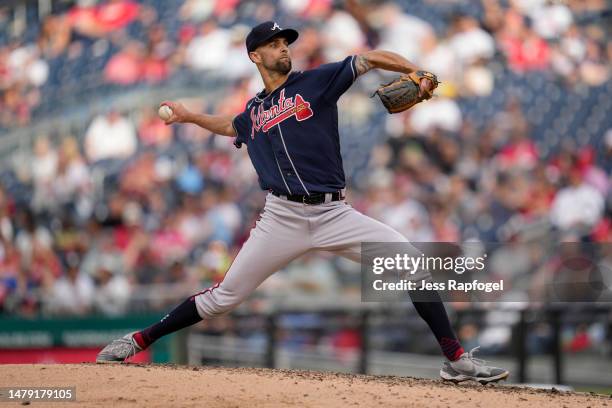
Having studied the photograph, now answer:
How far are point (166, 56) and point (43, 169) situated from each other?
2.01 metres

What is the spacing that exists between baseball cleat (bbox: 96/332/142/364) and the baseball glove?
1.73 metres

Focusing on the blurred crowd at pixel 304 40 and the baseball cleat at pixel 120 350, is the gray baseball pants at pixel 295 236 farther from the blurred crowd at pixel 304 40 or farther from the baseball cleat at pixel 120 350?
the blurred crowd at pixel 304 40

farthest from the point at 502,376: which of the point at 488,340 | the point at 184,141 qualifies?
the point at 184,141

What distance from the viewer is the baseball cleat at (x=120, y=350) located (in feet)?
16.4

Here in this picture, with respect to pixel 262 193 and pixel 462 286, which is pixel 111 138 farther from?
pixel 462 286

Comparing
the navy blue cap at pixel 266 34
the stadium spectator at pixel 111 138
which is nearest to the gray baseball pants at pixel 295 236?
the navy blue cap at pixel 266 34

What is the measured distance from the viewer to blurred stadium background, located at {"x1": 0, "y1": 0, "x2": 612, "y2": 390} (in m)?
8.28

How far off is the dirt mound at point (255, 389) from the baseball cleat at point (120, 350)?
5.3 inches

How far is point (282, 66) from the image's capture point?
15.2 feet

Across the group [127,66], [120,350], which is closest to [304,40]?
[127,66]

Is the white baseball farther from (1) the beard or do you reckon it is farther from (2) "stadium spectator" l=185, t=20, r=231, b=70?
(2) "stadium spectator" l=185, t=20, r=231, b=70

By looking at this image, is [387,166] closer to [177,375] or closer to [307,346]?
[307,346]

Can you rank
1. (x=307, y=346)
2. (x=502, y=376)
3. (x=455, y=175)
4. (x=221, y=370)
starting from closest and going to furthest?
(x=502, y=376)
(x=221, y=370)
(x=307, y=346)
(x=455, y=175)

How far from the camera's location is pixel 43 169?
39.5 feet
